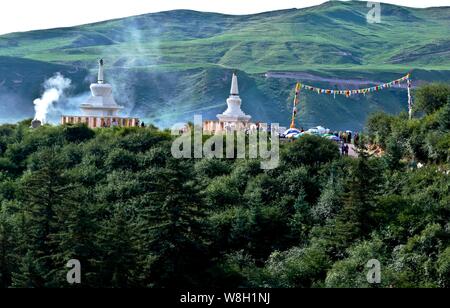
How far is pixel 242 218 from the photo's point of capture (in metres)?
55.3

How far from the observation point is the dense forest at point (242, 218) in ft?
162

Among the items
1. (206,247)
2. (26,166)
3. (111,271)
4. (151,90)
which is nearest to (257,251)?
(206,247)

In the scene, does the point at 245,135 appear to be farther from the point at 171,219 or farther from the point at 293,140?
the point at 171,219

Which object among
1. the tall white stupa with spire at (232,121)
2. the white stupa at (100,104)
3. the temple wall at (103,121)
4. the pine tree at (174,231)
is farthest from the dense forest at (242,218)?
the white stupa at (100,104)

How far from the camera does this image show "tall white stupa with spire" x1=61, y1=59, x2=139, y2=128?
241 feet

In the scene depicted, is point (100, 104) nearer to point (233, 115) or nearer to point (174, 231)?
point (233, 115)

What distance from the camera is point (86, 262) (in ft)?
163

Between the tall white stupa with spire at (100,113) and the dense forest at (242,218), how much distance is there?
8754 millimetres

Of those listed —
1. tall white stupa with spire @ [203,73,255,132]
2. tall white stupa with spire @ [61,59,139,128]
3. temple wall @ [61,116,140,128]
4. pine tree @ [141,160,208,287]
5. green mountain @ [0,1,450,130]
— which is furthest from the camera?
green mountain @ [0,1,450,130]

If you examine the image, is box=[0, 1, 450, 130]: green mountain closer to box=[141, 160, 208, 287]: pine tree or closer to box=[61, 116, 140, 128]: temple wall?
box=[61, 116, 140, 128]: temple wall

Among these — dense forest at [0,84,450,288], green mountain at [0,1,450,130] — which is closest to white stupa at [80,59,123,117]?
dense forest at [0,84,450,288]

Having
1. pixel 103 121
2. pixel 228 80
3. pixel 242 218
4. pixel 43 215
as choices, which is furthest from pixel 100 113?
pixel 228 80

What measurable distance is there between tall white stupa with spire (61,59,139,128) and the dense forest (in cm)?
875

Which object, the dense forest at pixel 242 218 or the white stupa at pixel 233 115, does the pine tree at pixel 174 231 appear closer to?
the dense forest at pixel 242 218
